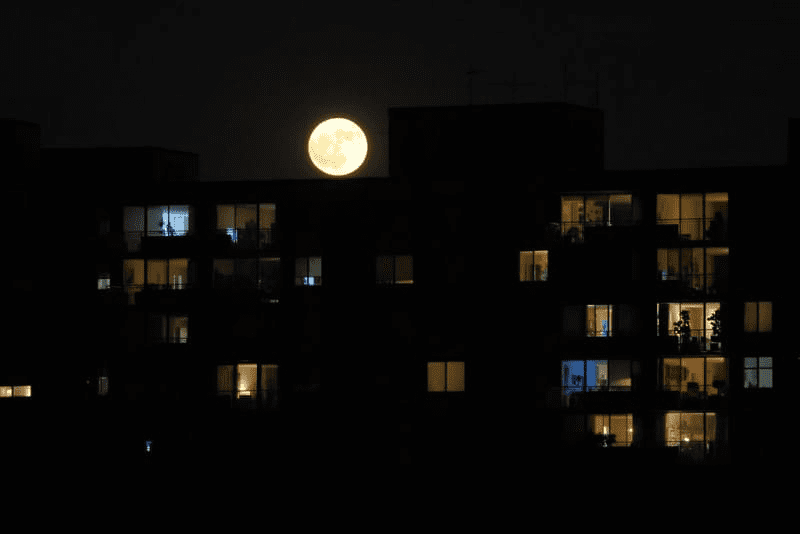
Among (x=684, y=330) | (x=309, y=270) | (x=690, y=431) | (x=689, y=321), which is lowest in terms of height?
(x=690, y=431)

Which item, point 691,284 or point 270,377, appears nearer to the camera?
point 691,284

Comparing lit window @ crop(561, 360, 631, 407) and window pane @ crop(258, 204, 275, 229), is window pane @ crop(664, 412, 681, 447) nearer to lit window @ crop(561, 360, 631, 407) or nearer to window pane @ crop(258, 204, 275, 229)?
lit window @ crop(561, 360, 631, 407)

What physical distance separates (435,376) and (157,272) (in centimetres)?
1265

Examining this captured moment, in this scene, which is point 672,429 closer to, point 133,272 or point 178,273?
point 178,273

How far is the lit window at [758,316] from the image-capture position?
56906 millimetres

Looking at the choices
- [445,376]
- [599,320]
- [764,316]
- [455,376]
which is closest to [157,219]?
[445,376]

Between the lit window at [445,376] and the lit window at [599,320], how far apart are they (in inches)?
211

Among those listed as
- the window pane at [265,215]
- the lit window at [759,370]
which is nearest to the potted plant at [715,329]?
the lit window at [759,370]

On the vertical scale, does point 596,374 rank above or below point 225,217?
below

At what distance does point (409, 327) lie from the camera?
58.1 meters

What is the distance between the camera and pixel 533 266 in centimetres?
5772

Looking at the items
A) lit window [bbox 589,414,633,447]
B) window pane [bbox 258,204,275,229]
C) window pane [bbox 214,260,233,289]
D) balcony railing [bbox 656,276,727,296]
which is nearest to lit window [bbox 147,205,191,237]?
window pane [bbox 214,260,233,289]

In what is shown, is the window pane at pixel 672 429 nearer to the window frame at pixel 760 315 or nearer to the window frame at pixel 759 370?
the window frame at pixel 759 370

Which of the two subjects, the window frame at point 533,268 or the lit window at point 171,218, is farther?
the lit window at point 171,218
